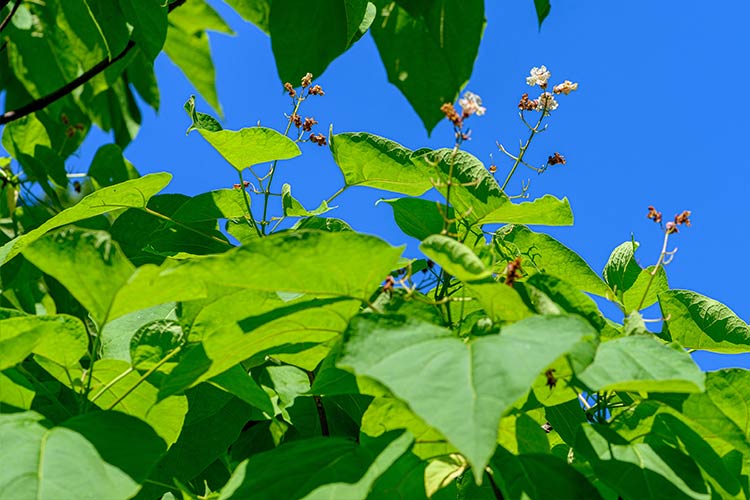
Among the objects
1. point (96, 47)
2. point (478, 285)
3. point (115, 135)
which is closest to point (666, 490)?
point (478, 285)

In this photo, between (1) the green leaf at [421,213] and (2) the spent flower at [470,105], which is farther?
(1) the green leaf at [421,213]

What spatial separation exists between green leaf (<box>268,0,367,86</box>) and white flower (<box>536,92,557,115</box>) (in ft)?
0.93

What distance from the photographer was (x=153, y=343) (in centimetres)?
80

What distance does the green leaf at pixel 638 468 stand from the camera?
67cm

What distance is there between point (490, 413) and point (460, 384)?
0.04 m

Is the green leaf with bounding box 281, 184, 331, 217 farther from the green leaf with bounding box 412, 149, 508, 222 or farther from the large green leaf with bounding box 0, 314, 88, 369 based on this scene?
the large green leaf with bounding box 0, 314, 88, 369

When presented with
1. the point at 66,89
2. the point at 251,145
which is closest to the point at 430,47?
the point at 251,145

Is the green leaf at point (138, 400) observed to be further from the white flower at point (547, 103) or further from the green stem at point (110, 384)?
the white flower at point (547, 103)

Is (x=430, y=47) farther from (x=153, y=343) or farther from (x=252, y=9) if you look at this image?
(x=252, y=9)

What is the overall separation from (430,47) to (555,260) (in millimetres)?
324

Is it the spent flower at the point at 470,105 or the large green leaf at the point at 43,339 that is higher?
the spent flower at the point at 470,105

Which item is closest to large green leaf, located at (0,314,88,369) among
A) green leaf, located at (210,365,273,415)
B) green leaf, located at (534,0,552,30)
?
green leaf, located at (210,365,273,415)

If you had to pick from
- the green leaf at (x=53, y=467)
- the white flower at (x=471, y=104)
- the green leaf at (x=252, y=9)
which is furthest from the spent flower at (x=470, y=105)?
the green leaf at (x=252, y=9)

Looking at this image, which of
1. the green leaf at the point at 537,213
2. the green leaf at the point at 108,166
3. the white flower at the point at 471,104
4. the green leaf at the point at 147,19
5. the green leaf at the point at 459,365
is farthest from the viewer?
the green leaf at the point at 108,166
